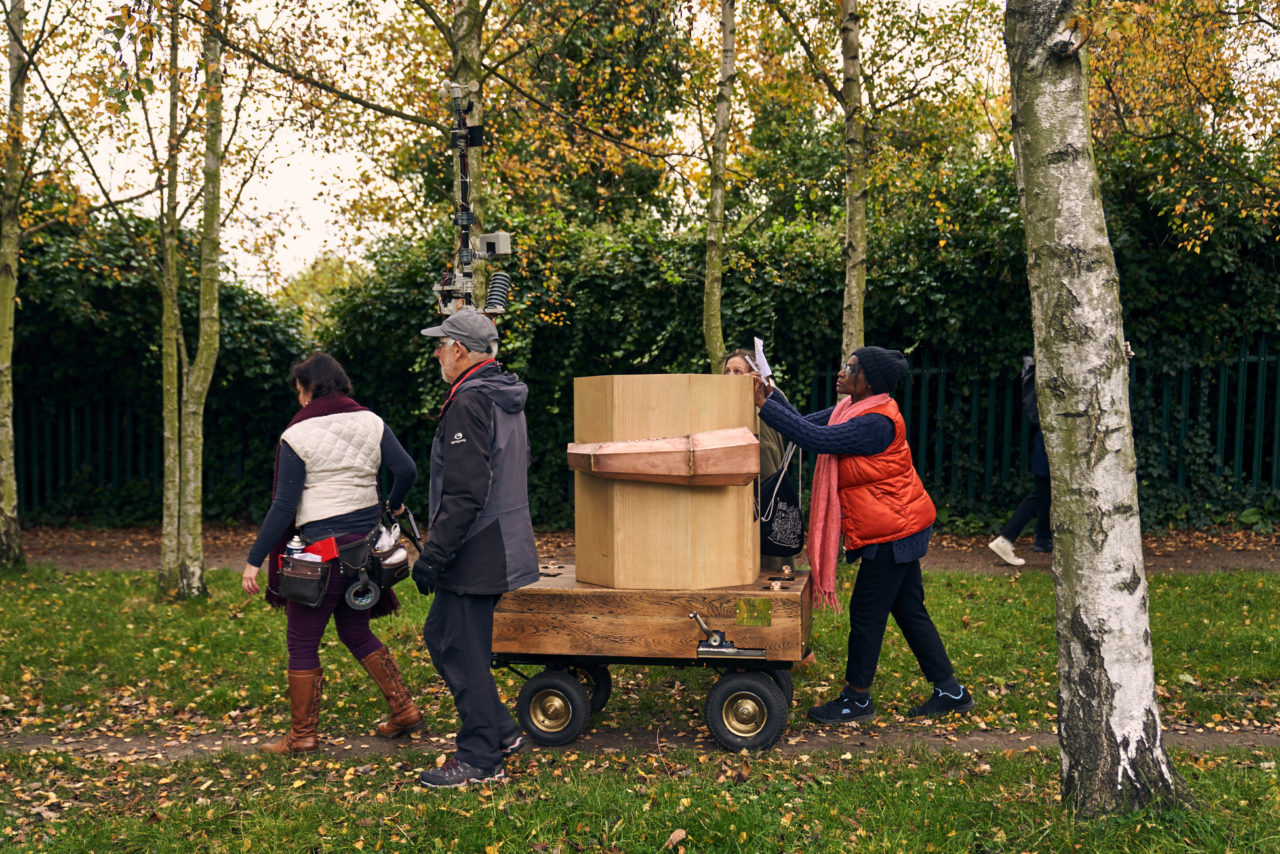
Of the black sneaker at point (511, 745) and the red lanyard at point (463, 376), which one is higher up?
the red lanyard at point (463, 376)

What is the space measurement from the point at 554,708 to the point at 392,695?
35.9 inches

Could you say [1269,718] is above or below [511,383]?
below

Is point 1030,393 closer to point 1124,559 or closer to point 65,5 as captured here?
point 1124,559

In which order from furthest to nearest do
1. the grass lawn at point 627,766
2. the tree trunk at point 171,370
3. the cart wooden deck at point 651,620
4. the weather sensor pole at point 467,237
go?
1. the tree trunk at point 171,370
2. the weather sensor pole at point 467,237
3. the cart wooden deck at point 651,620
4. the grass lawn at point 627,766

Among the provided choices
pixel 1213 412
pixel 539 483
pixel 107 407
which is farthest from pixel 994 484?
pixel 107 407

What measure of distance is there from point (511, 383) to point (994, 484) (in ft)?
24.0

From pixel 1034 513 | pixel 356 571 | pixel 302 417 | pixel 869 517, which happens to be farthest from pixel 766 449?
pixel 1034 513

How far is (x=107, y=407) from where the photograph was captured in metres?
13.3

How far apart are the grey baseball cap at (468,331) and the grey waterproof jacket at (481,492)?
11 centimetres

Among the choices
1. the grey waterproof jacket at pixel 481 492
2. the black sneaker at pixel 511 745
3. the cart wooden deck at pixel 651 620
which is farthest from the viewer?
the black sneaker at pixel 511 745

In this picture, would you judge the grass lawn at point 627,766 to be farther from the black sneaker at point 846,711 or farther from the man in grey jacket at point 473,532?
the man in grey jacket at point 473,532

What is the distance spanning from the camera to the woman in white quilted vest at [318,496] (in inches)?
176

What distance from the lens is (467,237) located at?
7520mm

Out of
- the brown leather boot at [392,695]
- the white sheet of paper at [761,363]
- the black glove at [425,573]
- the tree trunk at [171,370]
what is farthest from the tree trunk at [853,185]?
the tree trunk at [171,370]
